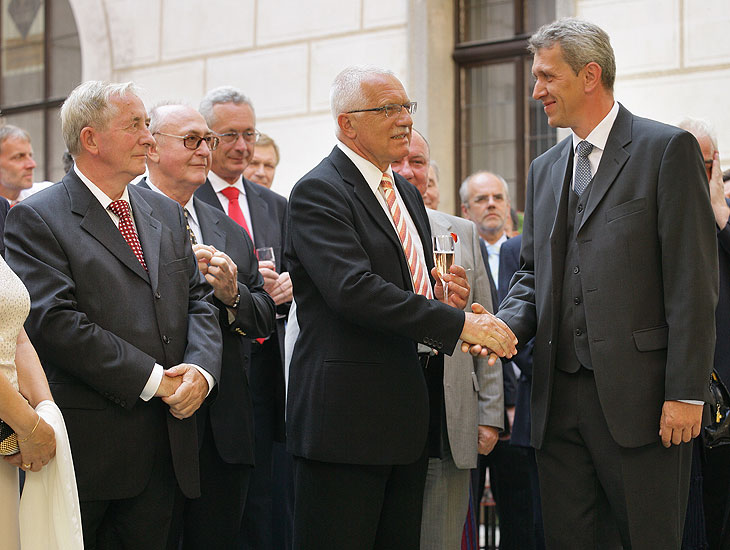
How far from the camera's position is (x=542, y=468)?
345cm

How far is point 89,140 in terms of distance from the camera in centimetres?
339

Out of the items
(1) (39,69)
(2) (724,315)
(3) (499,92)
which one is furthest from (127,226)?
(1) (39,69)

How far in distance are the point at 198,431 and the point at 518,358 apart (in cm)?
175

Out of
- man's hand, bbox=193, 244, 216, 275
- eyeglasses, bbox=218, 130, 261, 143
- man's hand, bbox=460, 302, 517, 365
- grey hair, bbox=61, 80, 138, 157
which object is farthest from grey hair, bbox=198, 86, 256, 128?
man's hand, bbox=460, 302, 517, 365

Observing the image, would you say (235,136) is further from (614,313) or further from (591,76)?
(614,313)

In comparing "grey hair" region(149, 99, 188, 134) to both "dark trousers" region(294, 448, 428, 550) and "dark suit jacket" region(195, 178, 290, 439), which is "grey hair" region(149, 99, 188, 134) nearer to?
"dark suit jacket" region(195, 178, 290, 439)

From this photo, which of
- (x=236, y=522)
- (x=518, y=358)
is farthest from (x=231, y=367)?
(x=518, y=358)

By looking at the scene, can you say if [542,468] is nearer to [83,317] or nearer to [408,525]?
[408,525]

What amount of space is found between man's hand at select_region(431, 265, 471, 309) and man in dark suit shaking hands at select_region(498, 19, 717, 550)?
0.23 metres

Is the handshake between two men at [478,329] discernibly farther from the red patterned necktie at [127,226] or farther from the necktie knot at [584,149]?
the red patterned necktie at [127,226]

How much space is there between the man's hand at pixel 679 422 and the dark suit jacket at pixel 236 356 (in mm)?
1584

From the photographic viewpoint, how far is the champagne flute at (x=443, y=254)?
338cm

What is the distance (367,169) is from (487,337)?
0.77 meters

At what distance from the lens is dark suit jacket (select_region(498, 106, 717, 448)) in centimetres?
312
